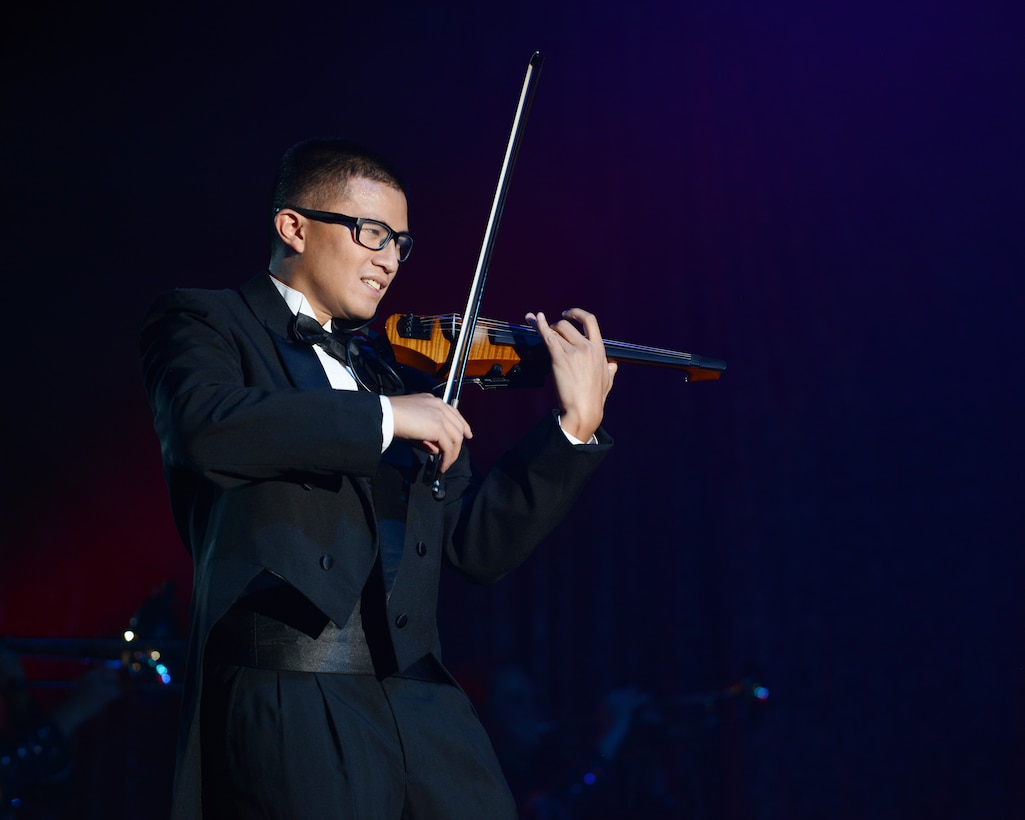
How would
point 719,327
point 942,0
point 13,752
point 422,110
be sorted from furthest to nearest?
point 422,110 < point 719,327 < point 942,0 < point 13,752

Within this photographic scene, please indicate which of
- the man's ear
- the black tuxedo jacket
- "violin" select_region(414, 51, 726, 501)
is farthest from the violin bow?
the man's ear

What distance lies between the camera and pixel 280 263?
1798mm

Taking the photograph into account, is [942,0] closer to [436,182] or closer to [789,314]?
[789,314]

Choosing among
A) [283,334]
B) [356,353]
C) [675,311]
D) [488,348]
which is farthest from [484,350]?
[675,311]

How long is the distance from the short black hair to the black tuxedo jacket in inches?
7.6

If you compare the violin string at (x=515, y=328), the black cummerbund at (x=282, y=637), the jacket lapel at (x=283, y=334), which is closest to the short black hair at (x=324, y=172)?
the jacket lapel at (x=283, y=334)

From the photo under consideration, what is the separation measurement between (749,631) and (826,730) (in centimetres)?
43

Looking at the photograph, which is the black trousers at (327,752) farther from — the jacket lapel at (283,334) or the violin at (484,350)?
the violin at (484,350)

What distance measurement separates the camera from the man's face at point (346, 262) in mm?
1729

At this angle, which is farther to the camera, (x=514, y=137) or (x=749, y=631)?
(x=749, y=631)

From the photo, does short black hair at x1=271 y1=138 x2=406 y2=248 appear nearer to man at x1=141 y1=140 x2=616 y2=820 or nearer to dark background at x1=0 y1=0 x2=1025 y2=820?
man at x1=141 y1=140 x2=616 y2=820

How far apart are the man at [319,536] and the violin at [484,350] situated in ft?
0.24

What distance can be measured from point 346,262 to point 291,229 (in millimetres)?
148

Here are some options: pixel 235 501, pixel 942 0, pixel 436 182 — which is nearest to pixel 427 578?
pixel 235 501
